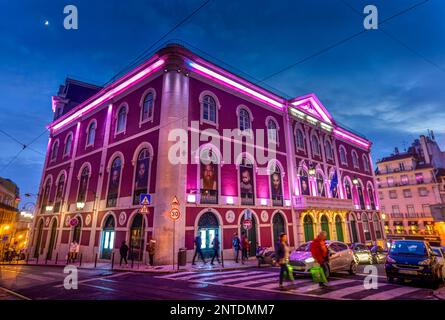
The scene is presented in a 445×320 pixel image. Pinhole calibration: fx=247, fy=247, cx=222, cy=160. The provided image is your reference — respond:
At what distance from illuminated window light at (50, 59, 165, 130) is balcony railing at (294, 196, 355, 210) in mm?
16118

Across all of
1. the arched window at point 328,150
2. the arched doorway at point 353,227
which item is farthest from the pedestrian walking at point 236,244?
the arched window at point 328,150

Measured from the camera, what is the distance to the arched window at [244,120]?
69.2 ft

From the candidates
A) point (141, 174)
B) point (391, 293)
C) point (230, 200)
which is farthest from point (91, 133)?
point (391, 293)

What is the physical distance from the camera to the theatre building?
16.3 m

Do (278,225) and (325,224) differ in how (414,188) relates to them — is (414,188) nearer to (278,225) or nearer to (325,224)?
(325,224)

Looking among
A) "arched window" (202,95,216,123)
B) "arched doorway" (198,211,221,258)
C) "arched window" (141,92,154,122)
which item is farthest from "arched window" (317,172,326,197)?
"arched window" (141,92,154,122)

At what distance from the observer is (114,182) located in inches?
763

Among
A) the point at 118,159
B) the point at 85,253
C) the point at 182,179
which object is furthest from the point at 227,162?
the point at 85,253

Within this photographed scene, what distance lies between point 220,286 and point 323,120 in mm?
26342

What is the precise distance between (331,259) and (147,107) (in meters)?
15.8

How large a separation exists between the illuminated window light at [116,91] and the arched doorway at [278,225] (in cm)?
Result: 1522

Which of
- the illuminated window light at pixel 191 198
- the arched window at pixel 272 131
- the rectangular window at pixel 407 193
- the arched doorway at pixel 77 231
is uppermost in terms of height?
the arched window at pixel 272 131

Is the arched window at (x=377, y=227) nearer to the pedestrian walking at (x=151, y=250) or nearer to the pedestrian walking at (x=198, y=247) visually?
the pedestrian walking at (x=198, y=247)
